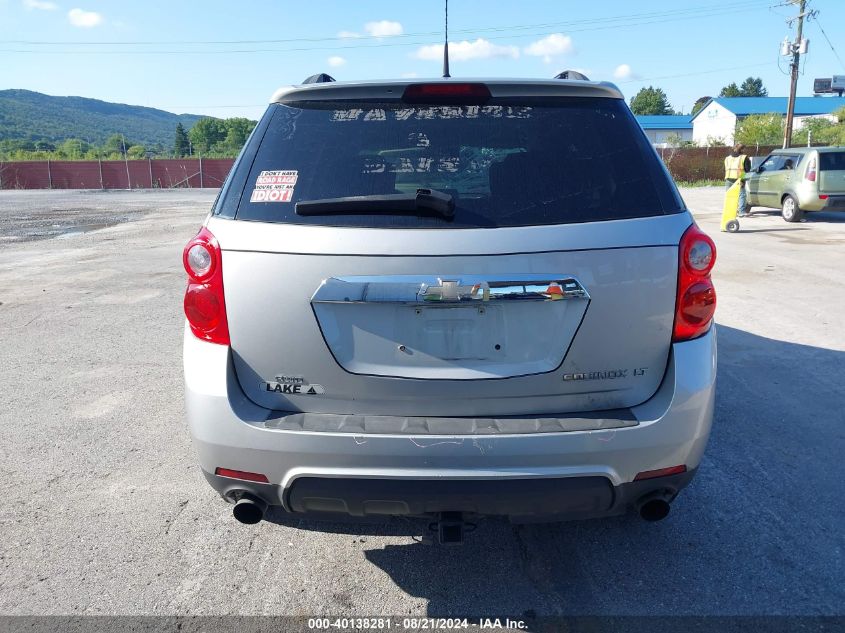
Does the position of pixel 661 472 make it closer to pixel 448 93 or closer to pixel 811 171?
pixel 448 93

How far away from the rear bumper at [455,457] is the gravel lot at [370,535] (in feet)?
1.75

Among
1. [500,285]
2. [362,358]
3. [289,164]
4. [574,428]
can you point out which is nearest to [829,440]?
[574,428]

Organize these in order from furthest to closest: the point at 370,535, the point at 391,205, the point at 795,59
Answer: the point at 795,59
the point at 370,535
the point at 391,205

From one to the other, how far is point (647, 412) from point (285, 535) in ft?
6.06

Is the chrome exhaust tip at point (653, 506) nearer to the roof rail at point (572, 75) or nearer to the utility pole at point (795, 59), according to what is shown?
the roof rail at point (572, 75)

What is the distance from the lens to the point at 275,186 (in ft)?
8.02

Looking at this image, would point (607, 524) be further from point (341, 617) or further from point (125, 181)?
point (125, 181)

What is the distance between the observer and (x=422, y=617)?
102 inches

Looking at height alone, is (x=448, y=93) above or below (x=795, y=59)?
below

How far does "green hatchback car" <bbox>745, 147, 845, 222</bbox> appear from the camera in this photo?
15.5 m

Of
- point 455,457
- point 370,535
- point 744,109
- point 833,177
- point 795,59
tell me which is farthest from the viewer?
point 744,109

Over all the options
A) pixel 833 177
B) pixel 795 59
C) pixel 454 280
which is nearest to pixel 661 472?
pixel 454 280

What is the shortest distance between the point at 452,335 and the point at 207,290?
3.03 ft

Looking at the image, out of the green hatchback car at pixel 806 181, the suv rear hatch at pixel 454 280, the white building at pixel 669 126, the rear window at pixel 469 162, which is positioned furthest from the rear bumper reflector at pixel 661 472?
the white building at pixel 669 126
